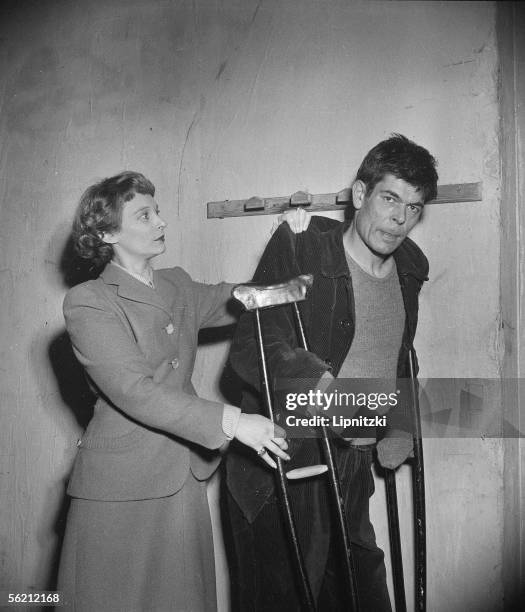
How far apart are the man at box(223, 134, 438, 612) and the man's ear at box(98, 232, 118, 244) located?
0.38 metres

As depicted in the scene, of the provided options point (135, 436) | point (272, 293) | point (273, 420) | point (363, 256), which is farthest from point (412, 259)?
point (135, 436)

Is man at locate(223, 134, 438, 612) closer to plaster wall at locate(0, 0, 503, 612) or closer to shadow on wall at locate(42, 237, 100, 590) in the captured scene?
plaster wall at locate(0, 0, 503, 612)

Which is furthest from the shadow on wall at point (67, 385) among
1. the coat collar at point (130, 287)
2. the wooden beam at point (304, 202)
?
the coat collar at point (130, 287)

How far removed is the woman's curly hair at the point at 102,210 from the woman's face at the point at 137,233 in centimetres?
1

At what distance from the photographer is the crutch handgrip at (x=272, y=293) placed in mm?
1341

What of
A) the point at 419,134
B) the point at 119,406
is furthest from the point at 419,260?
the point at 119,406

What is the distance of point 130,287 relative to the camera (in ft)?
4.67

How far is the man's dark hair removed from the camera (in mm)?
1436

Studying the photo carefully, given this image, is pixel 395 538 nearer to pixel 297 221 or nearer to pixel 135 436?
pixel 135 436

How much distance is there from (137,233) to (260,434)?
0.58 metres

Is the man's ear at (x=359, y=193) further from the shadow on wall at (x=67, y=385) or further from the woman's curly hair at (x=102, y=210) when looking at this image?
the shadow on wall at (x=67, y=385)

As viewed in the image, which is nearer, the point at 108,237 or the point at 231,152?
the point at 108,237

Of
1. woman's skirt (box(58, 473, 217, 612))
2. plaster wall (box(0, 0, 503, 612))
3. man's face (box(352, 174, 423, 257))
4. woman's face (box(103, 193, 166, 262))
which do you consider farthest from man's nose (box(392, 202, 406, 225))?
woman's skirt (box(58, 473, 217, 612))

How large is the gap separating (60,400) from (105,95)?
108cm
